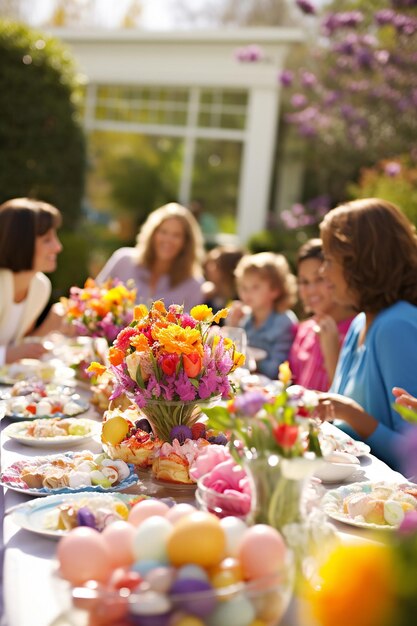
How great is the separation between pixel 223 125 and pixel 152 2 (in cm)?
1516

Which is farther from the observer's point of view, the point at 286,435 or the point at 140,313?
the point at 140,313

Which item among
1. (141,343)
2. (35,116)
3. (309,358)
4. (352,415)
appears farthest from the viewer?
(35,116)

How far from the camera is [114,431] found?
1.95 m

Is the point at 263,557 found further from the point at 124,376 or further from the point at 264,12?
the point at 264,12

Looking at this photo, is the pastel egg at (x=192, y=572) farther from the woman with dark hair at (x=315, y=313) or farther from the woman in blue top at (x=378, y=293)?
the woman with dark hair at (x=315, y=313)

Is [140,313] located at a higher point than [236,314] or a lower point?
higher

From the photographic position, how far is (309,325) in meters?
4.26

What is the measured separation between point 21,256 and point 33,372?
0.91 metres

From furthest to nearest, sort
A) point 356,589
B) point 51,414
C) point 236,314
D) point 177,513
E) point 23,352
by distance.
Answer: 1. point 236,314
2. point 23,352
3. point 51,414
4. point 177,513
5. point 356,589

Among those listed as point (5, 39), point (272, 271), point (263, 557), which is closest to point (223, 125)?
point (5, 39)

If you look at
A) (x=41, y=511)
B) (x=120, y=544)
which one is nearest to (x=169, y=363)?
(x=41, y=511)

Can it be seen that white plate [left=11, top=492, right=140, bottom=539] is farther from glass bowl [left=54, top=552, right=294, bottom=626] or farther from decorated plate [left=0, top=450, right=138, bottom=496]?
glass bowl [left=54, top=552, right=294, bottom=626]

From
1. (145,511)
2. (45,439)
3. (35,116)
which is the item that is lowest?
(45,439)

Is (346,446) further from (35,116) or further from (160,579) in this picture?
(35,116)
